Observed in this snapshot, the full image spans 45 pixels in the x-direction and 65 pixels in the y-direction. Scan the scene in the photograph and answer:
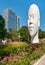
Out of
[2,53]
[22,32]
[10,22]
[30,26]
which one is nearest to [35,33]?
[30,26]

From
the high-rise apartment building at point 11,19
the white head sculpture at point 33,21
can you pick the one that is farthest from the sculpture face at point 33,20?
the high-rise apartment building at point 11,19

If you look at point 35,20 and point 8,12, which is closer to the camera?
point 35,20

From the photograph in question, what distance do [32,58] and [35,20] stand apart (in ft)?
43.2

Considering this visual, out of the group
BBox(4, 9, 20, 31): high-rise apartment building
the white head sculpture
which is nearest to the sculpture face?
the white head sculpture

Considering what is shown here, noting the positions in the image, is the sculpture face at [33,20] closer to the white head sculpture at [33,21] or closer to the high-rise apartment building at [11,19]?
the white head sculpture at [33,21]

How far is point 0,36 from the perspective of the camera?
43031mm

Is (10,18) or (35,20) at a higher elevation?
(10,18)

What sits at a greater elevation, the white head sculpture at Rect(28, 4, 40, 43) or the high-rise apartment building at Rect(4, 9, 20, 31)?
the high-rise apartment building at Rect(4, 9, 20, 31)

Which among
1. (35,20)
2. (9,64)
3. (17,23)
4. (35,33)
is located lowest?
(9,64)

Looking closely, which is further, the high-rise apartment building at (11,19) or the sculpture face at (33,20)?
the high-rise apartment building at (11,19)

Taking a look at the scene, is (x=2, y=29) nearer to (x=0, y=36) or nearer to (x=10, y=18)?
(x=0, y=36)

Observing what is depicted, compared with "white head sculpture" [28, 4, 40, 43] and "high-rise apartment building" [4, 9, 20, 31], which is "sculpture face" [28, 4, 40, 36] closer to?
"white head sculpture" [28, 4, 40, 43]

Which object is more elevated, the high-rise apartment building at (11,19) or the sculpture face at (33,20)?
the high-rise apartment building at (11,19)

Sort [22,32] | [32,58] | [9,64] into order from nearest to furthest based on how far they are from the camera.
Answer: [9,64], [32,58], [22,32]
